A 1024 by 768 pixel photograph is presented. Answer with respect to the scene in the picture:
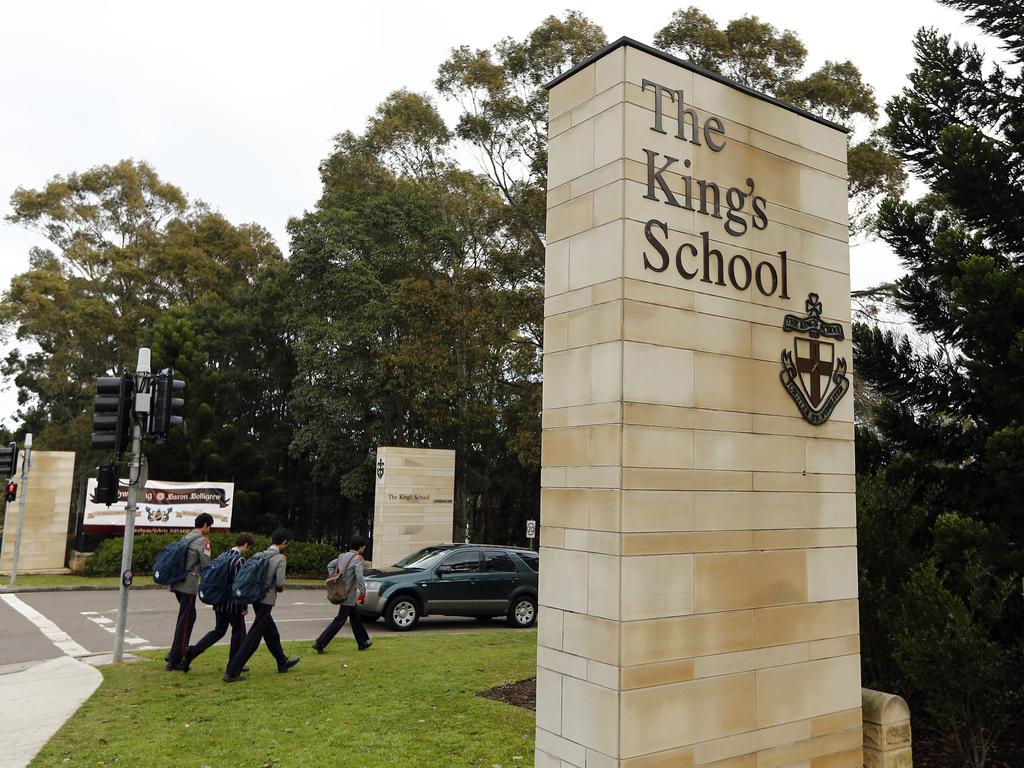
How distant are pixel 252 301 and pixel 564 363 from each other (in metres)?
33.8

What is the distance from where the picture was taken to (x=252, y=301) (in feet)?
120

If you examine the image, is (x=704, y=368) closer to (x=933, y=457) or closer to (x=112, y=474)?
(x=933, y=457)

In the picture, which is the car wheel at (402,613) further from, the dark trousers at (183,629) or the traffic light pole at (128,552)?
the dark trousers at (183,629)

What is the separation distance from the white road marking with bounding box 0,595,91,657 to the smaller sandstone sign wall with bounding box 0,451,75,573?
Answer: 6.04 metres

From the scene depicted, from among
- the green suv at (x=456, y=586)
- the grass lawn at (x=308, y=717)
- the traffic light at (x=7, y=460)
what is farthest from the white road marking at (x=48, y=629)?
the green suv at (x=456, y=586)

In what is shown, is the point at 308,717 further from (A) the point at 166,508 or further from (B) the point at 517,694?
(A) the point at 166,508

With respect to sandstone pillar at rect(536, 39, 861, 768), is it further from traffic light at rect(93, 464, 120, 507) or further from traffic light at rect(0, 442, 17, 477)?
traffic light at rect(0, 442, 17, 477)

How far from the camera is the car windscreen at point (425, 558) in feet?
47.7

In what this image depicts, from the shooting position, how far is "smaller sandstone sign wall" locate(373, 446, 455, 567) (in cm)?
2116

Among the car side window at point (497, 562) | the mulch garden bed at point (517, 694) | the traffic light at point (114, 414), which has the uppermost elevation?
the traffic light at point (114, 414)

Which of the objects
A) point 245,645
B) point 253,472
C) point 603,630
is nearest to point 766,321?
point 603,630

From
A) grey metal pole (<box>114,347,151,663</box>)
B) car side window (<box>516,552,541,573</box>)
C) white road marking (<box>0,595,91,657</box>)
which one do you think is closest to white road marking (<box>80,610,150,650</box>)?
white road marking (<box>0,595,91,657</box>)

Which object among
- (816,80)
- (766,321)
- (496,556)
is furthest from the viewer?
(816,80)

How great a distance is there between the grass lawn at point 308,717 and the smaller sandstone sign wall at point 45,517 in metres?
16.7
